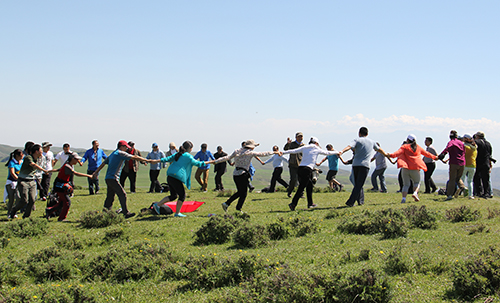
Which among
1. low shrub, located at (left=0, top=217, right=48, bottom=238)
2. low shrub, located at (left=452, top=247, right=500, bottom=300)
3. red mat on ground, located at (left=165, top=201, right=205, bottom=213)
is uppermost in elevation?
low shrub, located at (left=452, top=247, right=500, bottom=300)

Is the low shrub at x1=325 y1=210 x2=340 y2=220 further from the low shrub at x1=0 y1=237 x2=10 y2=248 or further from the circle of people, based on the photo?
the low shrub at x1=0 y1=237 x2=10 y2=248

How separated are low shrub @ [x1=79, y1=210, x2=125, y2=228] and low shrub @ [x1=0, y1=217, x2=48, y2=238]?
38.4 inches

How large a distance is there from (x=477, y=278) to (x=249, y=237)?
4.19 m

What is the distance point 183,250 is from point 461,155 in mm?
10844

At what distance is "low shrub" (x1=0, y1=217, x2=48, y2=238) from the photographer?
9.46m

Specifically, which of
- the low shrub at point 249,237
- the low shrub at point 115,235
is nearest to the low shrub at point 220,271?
the low shrub at point 249,237

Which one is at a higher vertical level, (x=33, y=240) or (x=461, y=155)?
(x=461, y=155)

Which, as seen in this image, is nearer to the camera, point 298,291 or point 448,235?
point 298,291

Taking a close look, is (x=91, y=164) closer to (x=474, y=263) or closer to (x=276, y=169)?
(x=276, y=169)

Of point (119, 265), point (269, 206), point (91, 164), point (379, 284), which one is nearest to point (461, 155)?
point (269, 206)

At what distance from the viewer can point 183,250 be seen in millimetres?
7891

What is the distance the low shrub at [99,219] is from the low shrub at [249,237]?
13.9 feet

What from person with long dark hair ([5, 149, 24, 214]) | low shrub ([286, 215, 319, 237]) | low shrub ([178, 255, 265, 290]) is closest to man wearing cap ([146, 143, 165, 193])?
person with long dark hair ([5, 149, 24, 214])

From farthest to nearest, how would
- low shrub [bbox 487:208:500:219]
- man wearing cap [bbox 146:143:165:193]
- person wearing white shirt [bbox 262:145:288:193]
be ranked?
man wearing cap [bbox 146:143:165:193], person wearing white shirt [bbox 262:145:288:193], low shrub [bbox 487:208:500:219]
